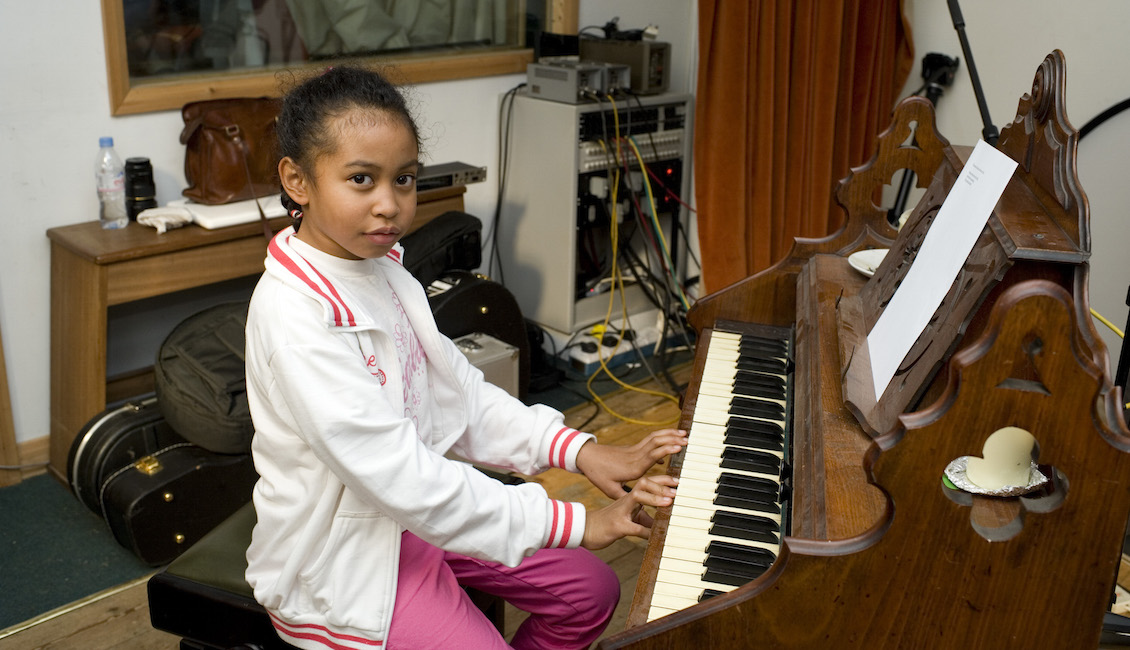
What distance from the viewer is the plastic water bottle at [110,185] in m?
2.36

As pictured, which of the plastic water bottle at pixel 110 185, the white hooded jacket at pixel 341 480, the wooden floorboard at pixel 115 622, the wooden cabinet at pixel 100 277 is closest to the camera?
the white hooded jacket at pixel 341 480

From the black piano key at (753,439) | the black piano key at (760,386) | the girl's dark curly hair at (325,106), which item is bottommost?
the black piano key at (753,439)

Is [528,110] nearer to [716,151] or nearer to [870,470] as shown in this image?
[716,151]

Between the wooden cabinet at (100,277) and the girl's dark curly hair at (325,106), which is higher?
the girl's dark curly hair at (325,106)

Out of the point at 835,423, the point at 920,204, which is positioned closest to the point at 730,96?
the point at 920,204

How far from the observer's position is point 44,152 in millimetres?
2307

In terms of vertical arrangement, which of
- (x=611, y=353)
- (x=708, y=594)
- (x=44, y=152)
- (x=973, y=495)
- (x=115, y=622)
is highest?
(x=44, y=152)

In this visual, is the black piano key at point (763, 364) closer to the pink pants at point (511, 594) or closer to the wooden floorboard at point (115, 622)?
→ the pink pants at point (511, 594)

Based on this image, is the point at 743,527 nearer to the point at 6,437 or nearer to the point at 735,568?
the point at 735,568

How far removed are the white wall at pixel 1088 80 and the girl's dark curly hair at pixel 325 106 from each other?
2203mm

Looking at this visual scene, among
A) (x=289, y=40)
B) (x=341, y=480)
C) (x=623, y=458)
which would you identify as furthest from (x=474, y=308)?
(x=341, y=480)

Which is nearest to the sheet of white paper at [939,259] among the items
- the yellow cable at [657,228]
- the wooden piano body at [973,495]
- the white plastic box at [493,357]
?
the wooden piano body at [973,495]

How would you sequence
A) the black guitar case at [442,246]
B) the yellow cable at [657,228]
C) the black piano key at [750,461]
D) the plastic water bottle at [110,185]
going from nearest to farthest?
the black piano key at [750,461] < the plastic water bottle at [110,185] < the black guitar case at [442,246] < the yellow cable at [657,228]

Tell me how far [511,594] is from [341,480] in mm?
377
